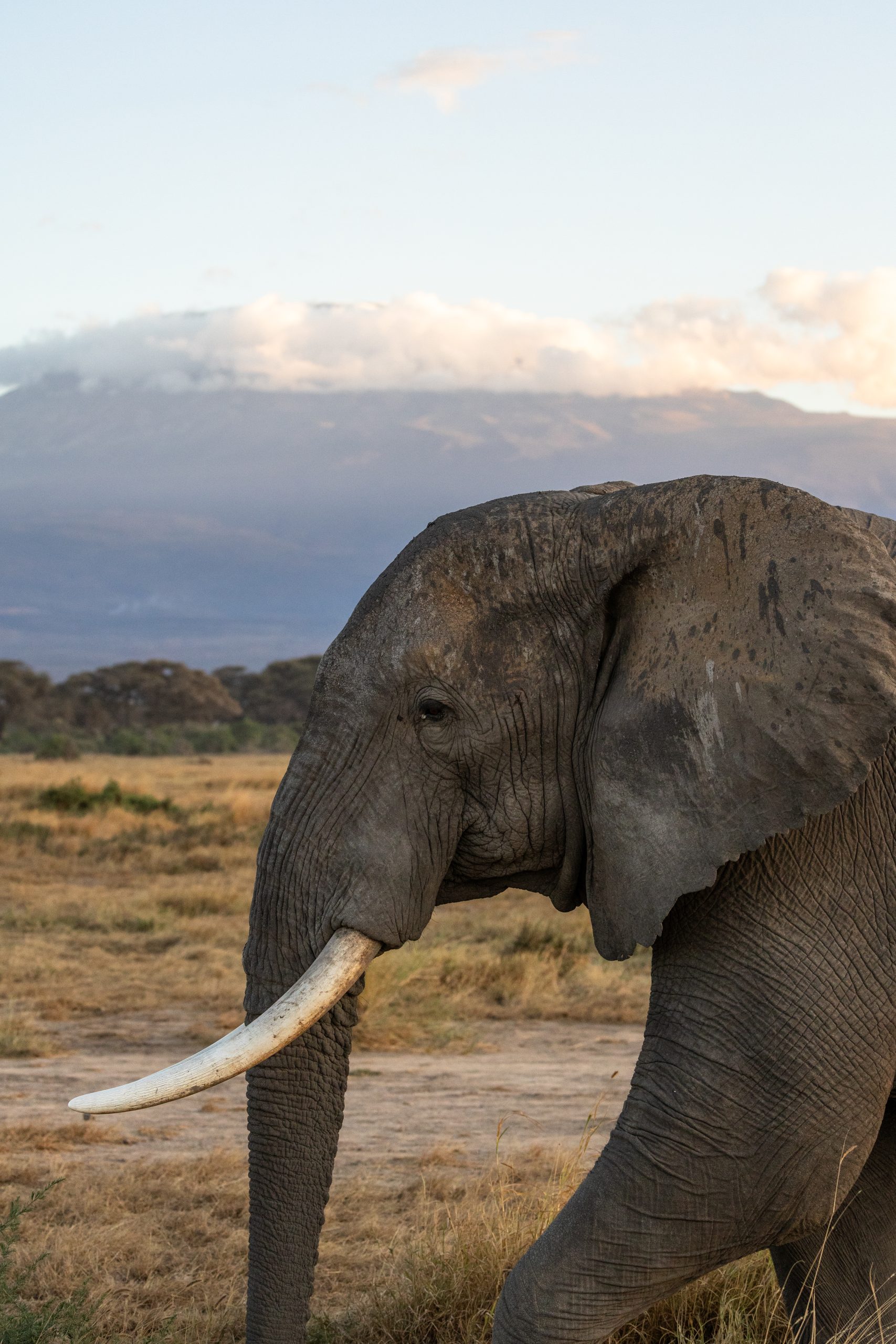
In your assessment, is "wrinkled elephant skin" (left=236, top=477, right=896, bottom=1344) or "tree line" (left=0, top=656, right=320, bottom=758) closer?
"wrinkled elephant skin" (left=236, top=477, right=896, bottom=1344)

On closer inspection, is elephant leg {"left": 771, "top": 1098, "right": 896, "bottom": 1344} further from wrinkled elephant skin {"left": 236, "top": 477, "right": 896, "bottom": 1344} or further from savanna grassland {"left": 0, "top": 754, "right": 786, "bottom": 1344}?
wrinkled elephant skin {"left": 236, "top": 477, "right": 896, "bottom": 1344}

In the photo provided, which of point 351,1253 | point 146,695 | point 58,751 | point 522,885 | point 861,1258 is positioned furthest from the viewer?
point 146,695

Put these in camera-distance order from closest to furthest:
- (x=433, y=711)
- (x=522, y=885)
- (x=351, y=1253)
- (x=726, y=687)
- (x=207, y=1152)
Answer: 1. (x=726, y=687)
2. (x=433, y=711)
3. (x=522, y=885)
4. (x=351, y=1253)
5. (x=207, y=1152)

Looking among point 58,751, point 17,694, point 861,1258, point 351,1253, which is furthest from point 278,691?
point 861,1258

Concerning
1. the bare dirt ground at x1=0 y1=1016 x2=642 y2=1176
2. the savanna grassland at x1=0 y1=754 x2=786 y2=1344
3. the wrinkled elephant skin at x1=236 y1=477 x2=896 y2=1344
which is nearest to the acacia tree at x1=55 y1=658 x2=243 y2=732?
the savanna grassland at x1=0 y1=754 x2=786 y2=1344

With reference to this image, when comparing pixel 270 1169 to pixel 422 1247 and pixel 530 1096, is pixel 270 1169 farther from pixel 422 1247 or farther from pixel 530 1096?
pixel 530 1096

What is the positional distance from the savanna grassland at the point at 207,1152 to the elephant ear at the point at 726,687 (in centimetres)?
189

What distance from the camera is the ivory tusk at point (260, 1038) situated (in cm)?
311

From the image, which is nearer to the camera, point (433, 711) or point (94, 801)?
point (433, 711)

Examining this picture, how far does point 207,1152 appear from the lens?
691 cm

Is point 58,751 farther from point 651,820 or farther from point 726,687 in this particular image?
point 726,687

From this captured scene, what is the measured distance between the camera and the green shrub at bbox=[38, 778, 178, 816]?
68.8 feet

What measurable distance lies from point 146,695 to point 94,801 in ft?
130

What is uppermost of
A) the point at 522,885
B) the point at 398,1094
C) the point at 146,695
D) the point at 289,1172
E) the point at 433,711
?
the point at 146,695
